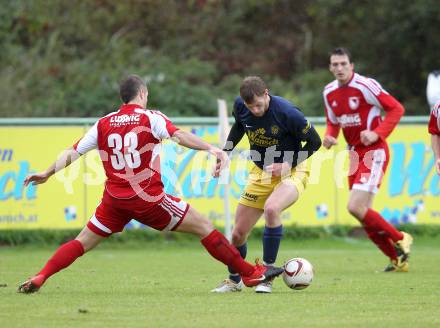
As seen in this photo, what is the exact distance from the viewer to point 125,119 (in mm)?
8648

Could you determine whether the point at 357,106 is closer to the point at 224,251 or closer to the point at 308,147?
the point at 308,147

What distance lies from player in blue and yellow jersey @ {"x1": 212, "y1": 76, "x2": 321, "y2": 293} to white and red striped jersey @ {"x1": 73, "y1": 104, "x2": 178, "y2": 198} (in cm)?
91

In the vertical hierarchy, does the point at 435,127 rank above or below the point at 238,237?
above

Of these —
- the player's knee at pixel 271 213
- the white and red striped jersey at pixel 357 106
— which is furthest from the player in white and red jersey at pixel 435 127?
the player's knee at pixel 271 213

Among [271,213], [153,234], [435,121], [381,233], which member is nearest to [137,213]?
[271,213]

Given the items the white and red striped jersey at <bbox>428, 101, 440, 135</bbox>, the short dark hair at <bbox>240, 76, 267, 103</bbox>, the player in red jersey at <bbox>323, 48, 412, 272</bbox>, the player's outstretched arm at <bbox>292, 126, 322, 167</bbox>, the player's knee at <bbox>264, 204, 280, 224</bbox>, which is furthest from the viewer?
the player in red jersey at <bbox>323, 48, 412, 272</bbox>

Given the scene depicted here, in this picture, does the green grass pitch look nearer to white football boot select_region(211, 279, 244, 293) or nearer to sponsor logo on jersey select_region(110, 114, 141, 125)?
Result: white football boot select_region(211, 279, 244, 293)

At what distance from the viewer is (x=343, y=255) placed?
47.1ft

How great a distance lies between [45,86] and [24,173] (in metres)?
9.84

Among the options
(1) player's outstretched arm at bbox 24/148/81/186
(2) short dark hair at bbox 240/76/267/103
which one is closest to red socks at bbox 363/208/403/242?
(2) short dark hair at bbox 240/76/267/103

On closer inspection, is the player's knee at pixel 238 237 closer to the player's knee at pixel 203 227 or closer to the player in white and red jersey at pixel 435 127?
the player's knee at pixel 203 227

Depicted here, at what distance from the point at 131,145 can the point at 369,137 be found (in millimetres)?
3647

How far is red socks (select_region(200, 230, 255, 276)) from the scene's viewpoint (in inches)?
348

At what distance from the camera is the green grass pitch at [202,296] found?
715 centimetres
